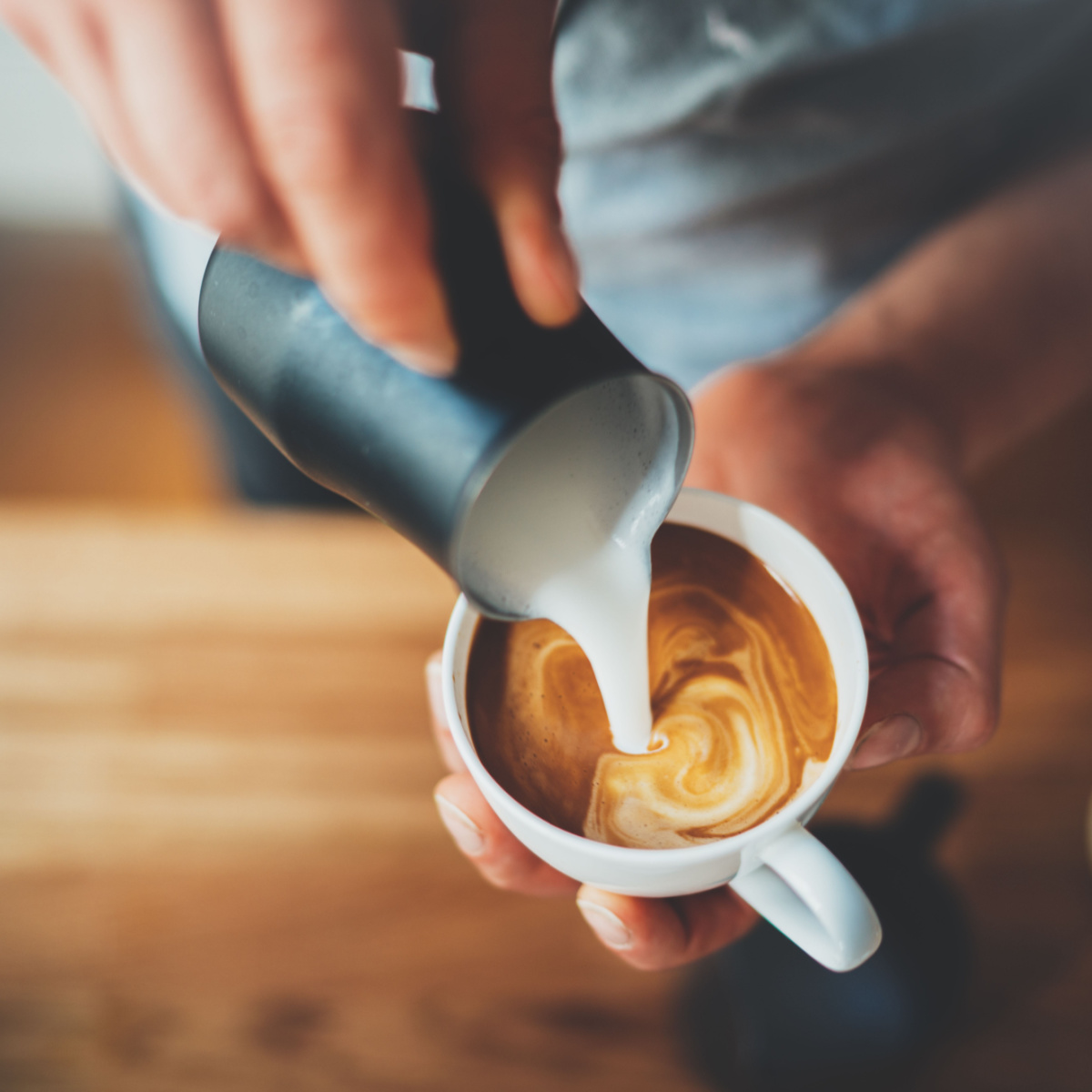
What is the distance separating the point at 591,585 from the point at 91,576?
0.69 m

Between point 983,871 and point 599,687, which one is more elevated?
point 599,687

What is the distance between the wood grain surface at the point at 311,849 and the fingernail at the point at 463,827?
0.19 meters

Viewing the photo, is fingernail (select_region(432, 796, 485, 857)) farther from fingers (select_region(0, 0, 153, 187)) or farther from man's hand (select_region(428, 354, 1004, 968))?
fingers (select_region(0, 0, 153, 187))

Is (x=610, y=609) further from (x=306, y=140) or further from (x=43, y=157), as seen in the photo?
(x=43, y=157)

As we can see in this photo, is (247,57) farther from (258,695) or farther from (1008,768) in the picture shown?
(1008,768)

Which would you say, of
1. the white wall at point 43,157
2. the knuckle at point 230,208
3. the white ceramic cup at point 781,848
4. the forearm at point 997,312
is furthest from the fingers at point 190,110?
the white wall at point 43,157

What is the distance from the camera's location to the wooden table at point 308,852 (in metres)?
0.84

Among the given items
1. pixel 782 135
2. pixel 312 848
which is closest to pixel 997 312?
pixel 782 135

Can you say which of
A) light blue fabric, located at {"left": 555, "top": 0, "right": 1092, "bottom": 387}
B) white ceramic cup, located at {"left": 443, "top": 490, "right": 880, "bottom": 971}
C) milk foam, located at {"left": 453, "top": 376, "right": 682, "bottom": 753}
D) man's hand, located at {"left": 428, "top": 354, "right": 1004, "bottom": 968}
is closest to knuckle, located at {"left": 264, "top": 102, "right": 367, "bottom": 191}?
milk foam, located at {"left": 453, "top": 376, "right": 682, "bottom": 753}

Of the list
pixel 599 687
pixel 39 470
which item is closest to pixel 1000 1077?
pixel 599 687

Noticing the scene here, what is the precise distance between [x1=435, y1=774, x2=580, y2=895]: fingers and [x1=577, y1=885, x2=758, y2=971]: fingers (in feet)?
0.21

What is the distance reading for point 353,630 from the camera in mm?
1014

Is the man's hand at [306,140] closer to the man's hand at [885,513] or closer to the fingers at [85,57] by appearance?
the fingers at [85,57]

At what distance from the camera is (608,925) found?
27.0 inches
